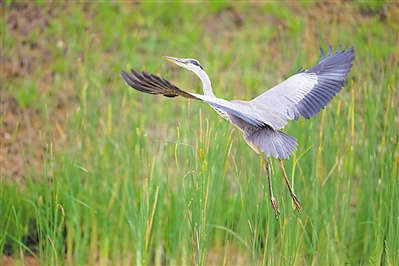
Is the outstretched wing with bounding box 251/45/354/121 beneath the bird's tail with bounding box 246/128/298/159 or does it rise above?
above

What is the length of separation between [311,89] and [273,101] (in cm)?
21

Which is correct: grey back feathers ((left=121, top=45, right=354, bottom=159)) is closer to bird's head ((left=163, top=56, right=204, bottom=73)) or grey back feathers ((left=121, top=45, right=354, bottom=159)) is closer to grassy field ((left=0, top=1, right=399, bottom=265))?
bird's head ((left=163, top=56, right=204, bottom=73))

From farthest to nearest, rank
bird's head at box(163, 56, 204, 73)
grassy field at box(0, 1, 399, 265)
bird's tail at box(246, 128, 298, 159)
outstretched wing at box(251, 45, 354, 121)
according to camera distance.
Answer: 1. grassy field at box(0, 1, 399, 265)
2. outstretched wing at box(251, 45, 354, 121)
3. bird's head at box(163, 56, 204, 73)
4. bird's tail at box(246, 128, 298, 159)

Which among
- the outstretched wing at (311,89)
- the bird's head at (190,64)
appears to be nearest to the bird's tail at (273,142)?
the outstretched wing at (311,89)

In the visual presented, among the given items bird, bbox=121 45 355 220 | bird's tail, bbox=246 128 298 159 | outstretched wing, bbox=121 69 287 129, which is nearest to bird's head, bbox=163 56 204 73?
bird, bbox=121 45 355 220

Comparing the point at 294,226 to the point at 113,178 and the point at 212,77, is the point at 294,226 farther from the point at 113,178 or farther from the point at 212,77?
the point at 212,77

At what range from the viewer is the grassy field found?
274 centimetres

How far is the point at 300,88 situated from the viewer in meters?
2.71

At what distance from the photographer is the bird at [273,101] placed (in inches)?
81.6

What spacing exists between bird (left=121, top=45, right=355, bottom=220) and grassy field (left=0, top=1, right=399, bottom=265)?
18 centimetres

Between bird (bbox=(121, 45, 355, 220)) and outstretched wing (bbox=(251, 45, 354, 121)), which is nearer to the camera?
bird (bbox=(121, 45, 355, 220))

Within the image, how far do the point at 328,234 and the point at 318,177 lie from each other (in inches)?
10.3

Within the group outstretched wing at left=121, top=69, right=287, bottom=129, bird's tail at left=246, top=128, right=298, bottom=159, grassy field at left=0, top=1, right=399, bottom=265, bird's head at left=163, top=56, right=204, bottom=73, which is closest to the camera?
outstretched wing at left=121, top=69, right=287, bottom=129

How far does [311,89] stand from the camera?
8.82 feet
